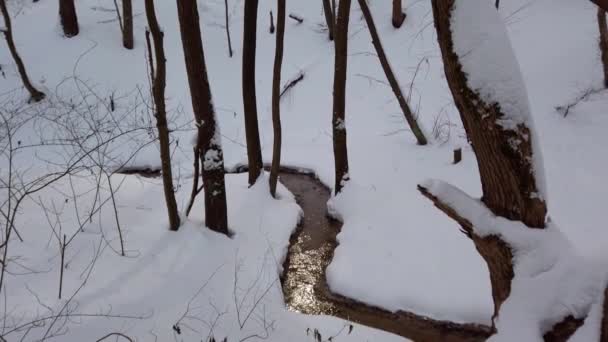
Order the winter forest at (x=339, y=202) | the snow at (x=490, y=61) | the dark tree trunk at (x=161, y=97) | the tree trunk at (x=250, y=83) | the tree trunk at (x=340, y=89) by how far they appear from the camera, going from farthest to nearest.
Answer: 1. the tree trunk at (x=250, y=83)
2. the tree trunk at (x=340, y=89)
3. the dark tree trunk at (x=161, y=97)
4. the winter forest at (x=339, y=202)
5. the snow at (x=490, y=61)

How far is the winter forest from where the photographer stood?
2.80m

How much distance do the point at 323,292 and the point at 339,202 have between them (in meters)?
2.02

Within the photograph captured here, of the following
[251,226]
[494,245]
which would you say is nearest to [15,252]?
[251,226]

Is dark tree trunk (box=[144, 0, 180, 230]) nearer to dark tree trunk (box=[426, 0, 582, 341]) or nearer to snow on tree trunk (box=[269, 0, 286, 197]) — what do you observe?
snow on tree trunk (box=[269, 0, 286, 197])

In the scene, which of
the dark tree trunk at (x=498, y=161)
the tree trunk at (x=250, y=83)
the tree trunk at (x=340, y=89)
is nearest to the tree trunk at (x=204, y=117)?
the tree trunk at (x=250, y=83)

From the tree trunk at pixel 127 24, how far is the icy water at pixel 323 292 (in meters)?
8.67

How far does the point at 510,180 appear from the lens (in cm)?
282

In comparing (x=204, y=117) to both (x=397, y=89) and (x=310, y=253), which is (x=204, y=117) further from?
(x=397, y=89)

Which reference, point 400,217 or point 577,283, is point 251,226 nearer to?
point 400,217

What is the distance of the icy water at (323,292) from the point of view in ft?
16.7

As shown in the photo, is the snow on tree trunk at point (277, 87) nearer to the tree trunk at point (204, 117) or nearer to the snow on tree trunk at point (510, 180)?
the tree trunk at point (204, 117)

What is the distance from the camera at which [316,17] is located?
53.1 ft

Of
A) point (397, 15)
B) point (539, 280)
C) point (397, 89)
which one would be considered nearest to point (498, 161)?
point (539, 280)

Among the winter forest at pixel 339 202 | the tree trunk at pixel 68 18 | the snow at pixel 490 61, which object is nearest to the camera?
the snow at pixel 490 61
